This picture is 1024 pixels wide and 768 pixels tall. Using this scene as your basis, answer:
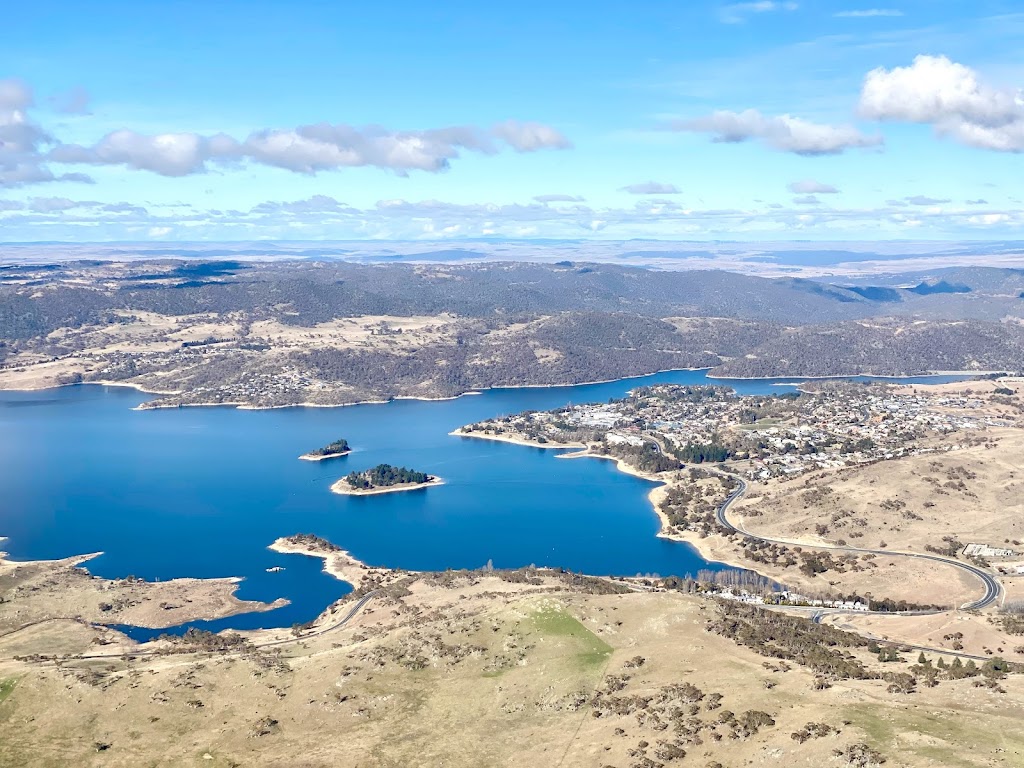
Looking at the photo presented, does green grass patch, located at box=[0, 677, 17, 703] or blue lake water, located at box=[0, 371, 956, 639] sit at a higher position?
green grass patch, located at box=[0, 677, 17, 703]

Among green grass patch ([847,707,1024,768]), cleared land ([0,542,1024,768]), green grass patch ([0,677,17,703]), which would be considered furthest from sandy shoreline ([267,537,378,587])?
green grass patch ([847,707,1024,768])

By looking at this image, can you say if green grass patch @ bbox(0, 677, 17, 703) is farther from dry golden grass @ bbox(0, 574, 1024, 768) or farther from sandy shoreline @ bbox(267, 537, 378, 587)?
sandy shoreline @ bbox(267, 537, 378, 587)

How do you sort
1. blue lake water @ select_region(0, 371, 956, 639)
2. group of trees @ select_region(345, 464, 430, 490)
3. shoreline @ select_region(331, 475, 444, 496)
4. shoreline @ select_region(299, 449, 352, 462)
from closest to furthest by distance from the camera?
1. blue lake water @ select_region(0, 371, 956, 639)
2. shoreline @ select_region(331, 475, 444, 496)
3. group of trees @ select_region(345, 464, 430, 490)
4. shoreline @ select_region(299, 449, 352, 462)

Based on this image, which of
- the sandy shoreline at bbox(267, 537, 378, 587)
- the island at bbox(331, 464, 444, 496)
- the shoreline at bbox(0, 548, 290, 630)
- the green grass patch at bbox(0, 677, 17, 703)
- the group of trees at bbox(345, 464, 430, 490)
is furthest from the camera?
the group of trees at bbox(345, 464, 430, 490)

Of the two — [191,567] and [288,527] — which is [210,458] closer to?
[288,527]

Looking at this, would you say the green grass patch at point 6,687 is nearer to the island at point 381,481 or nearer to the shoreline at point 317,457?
the island at point 381,481

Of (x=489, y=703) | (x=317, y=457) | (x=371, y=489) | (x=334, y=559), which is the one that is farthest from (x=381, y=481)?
(x=489, y=703)

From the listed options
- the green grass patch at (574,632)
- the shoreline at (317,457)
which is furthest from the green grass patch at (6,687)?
the shoreline at (317,457)
